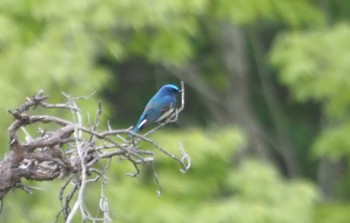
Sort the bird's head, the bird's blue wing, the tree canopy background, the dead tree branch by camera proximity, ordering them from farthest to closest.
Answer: the tree canopy background < the bird's head < the bird's blue wing < the dead tree branch

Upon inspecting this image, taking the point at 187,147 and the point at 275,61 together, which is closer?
the point at 187,147

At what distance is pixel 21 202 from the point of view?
950cm

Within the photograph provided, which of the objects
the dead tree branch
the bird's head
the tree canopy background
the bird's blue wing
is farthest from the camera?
the tree canopy background

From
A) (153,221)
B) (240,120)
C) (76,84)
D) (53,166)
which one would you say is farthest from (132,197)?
(53,166)

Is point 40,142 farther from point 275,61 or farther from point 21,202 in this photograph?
point 275,61

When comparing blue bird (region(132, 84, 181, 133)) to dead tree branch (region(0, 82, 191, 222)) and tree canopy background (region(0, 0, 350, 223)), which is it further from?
tree canopy background (region(0, 0, 350, 223))

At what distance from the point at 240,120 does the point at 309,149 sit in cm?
100

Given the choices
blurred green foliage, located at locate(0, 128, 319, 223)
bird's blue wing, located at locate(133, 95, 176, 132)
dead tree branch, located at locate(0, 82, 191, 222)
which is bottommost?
dead tree branch, located at locate(0, 82, 191, 222)

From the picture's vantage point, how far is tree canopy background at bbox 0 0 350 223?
30.8 ft

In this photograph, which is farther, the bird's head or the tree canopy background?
the tree canopy background

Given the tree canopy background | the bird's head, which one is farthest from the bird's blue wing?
the tree canopy background

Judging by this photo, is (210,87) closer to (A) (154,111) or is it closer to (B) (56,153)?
(A) (154,111)

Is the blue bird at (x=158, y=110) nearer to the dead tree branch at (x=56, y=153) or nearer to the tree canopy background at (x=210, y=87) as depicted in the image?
the dead tree branch at (x=56, y=153)

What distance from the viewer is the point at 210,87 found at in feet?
45.1
